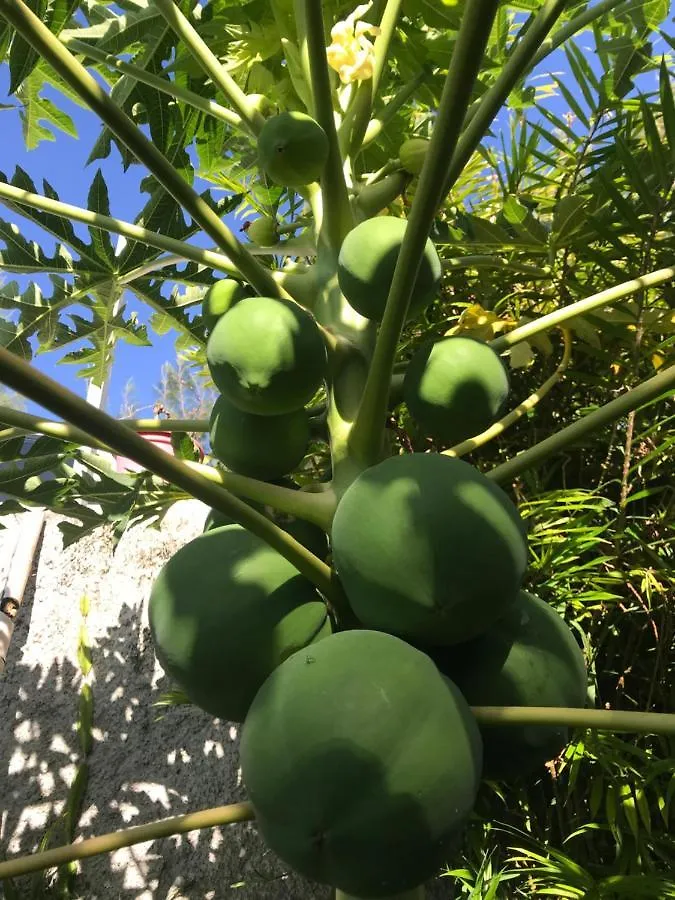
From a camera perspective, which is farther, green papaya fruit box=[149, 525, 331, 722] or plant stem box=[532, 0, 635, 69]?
plant stem box=[532, 0, 635, 69]

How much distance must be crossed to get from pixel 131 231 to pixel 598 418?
69 cm

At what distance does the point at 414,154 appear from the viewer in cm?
95

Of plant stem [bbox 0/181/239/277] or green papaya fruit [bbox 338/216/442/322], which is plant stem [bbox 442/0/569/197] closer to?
green papaya fruit [bbox 338/216/442/322]

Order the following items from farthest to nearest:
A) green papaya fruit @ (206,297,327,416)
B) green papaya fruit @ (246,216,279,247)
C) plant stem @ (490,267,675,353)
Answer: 1. green papaya fruit @ (246,216,279,247)
2. plant stem @ (490,267,675,353)
3. green papaya fruit @ (206,297,327,416)

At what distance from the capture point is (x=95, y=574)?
2.66 m

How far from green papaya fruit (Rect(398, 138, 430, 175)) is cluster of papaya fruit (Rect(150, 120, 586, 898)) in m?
0.19

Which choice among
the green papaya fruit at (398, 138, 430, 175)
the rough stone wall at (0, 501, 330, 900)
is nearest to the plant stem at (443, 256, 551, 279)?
the green papaya fruit at (398, 138, 430, 175)

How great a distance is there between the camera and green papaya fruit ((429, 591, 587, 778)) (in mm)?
634

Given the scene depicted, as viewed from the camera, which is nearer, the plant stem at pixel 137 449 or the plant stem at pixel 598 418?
the plant stem at pixel 137 449

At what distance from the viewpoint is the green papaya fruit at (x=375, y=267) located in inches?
30.1

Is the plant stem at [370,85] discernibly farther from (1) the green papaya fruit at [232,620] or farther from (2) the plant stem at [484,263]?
(1) the green papaya fruit at [232,620]

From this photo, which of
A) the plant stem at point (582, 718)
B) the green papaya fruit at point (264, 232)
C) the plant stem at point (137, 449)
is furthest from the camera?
the green papaya fruit at point (264, 232)

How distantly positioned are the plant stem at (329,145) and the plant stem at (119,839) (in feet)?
2.21

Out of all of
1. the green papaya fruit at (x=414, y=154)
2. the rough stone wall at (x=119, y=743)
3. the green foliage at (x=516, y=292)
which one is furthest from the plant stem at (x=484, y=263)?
the rough stone wall at (x=119, y=743)
